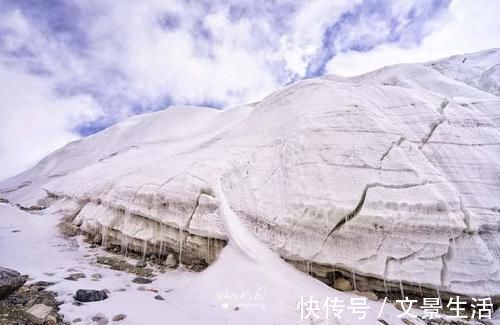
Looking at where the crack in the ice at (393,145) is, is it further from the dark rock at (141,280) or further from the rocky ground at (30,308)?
the rocky ground at (30,308)

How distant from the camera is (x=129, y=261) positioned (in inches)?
263

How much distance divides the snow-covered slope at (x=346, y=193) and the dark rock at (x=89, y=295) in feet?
7.03

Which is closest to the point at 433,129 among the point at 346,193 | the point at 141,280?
the point at 346,193

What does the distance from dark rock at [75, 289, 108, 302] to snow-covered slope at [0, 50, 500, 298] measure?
2.14m

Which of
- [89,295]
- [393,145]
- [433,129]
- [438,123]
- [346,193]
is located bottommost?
[89,295]

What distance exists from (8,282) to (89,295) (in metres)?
1.07

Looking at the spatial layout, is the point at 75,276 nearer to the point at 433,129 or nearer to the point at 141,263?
the point at 141,263

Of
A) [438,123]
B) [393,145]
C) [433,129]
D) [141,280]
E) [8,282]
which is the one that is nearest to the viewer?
[8,282]

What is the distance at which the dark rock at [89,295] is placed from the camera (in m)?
4.13

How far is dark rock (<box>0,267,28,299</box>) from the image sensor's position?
147 inches

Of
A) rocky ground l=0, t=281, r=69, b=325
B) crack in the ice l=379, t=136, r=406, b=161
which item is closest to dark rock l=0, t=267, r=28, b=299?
rocky ground l=0, t=281, r=69, b=325

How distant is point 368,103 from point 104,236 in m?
8.64

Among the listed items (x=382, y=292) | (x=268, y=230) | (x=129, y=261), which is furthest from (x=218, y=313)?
(x=129, y=261)

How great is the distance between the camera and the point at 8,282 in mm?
3830
